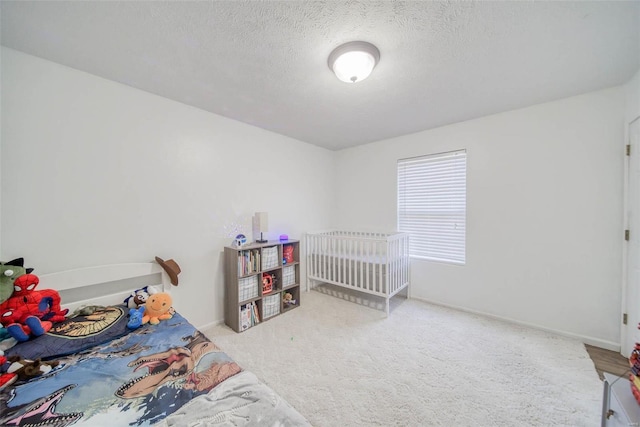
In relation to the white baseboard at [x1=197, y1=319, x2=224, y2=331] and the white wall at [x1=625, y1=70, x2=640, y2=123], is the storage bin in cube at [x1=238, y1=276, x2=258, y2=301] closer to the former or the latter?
the white baseboard at [x1=197, y1=319, x2=224, y2=331]

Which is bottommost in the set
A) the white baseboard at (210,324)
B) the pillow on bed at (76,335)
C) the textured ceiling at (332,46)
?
the white baseboard at (210,324)

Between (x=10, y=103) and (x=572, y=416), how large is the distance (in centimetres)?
416

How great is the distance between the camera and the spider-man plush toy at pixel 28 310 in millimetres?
1295

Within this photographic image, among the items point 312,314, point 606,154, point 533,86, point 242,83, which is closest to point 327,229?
point 312,314

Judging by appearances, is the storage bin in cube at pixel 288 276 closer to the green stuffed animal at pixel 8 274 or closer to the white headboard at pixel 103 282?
the white headboard at pixel 103 282

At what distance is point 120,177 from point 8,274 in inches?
35.3

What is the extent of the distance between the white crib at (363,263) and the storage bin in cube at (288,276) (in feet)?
1.76

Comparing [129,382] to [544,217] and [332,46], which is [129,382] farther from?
[544,217]

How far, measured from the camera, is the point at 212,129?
8.05ft

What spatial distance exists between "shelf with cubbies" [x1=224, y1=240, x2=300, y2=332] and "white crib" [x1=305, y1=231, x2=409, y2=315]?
52 centimetres

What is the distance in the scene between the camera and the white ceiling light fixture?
144cm

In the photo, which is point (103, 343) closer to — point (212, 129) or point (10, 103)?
point (10, 103)

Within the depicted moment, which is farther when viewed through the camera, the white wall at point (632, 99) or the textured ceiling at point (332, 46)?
the white wall at point (632, 99)

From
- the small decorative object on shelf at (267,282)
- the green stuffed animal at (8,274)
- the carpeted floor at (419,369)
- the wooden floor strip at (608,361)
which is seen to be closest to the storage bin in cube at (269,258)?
Answer: the small decorative object on shelf at (267,282)
